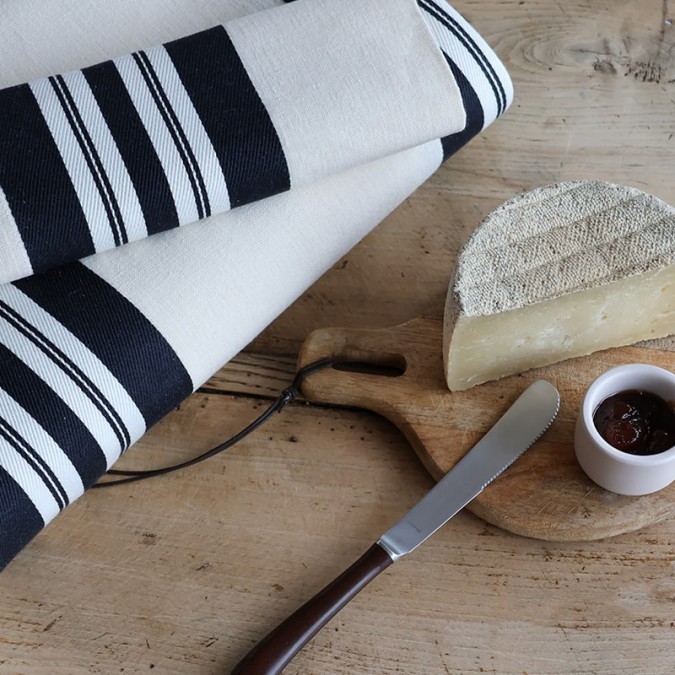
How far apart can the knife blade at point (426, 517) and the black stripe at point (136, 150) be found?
46 cm

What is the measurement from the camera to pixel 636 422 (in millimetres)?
1168

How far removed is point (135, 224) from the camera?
1144mm

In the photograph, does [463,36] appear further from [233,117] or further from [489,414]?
[489,414]

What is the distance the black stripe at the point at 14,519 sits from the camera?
108 centimetres

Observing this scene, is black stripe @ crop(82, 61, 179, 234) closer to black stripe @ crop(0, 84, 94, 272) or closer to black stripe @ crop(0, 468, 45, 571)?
black stripe @ crop(0, 84, 94, 272)

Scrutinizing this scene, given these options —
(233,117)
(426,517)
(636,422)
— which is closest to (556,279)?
(636,422)

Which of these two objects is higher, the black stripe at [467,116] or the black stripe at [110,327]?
the black stripe at [467,116]

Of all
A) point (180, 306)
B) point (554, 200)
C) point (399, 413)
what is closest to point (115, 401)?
point (180, 306)

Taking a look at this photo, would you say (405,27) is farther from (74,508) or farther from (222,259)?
(74,508)

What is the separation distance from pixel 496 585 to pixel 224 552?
13.4 inches

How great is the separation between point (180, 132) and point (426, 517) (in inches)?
21.7

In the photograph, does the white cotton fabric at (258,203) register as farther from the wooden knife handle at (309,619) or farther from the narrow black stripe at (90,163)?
the wooden knife handle at (309,619)

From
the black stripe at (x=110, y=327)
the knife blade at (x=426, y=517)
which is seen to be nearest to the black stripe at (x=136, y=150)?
the black stripe at (x=110, y=327)

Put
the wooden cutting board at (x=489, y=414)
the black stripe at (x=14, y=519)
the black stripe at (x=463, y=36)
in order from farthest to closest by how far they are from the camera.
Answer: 1. the black stripe at (x=463, y=36)
2. the wooden cutting board at (x=489, y=414)
3. the black stripe at (x=14, y=519)
